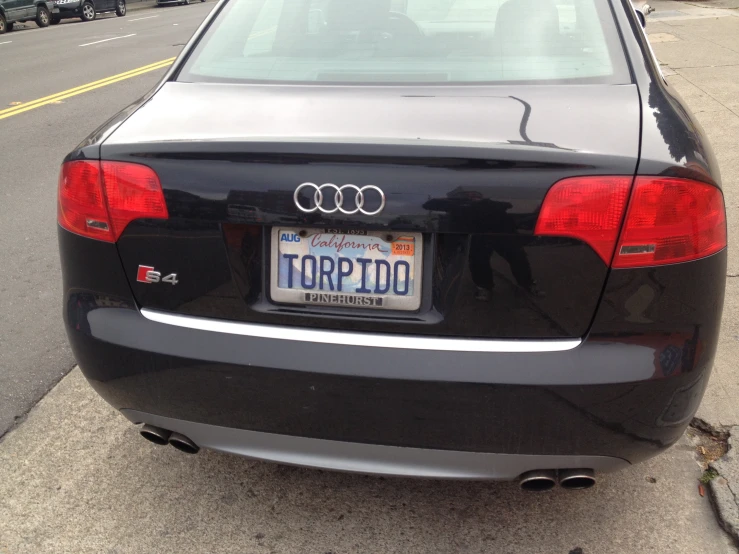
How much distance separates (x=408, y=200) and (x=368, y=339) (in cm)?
38

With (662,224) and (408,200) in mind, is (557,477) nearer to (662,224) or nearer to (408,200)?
(662,224)

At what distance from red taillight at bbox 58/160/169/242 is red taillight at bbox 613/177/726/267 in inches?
47.9

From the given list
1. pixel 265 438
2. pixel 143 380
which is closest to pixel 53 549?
pixel 143 380

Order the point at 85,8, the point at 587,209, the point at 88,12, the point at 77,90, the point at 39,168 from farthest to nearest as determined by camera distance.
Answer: the point at 88,12, the point at 85,8, the point at 77,90, the point at 39,168, the point at 587,209

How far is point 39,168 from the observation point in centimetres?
729

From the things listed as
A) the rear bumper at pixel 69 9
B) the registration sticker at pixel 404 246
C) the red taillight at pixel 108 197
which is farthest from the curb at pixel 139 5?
the registration sticker at pixel 404 246

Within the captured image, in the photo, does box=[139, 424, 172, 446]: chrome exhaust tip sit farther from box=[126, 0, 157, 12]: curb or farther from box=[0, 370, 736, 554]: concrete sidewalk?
box=[126, 0, 157, 12]: curb

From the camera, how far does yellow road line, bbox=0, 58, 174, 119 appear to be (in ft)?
33.5

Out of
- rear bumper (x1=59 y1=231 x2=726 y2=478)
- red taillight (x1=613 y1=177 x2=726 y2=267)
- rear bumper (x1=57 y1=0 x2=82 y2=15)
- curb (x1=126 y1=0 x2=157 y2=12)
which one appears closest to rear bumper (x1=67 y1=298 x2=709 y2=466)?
rear bumper (x1=59 y1=231 x2=726 y2=478)

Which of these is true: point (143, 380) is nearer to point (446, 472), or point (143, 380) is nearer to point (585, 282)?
point (446, 472)

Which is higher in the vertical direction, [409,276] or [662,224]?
[662,224]

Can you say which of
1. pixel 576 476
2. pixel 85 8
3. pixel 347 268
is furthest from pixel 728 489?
pixel 85 8

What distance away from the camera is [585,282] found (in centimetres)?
205

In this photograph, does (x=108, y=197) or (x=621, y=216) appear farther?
(x=108, y=197)
